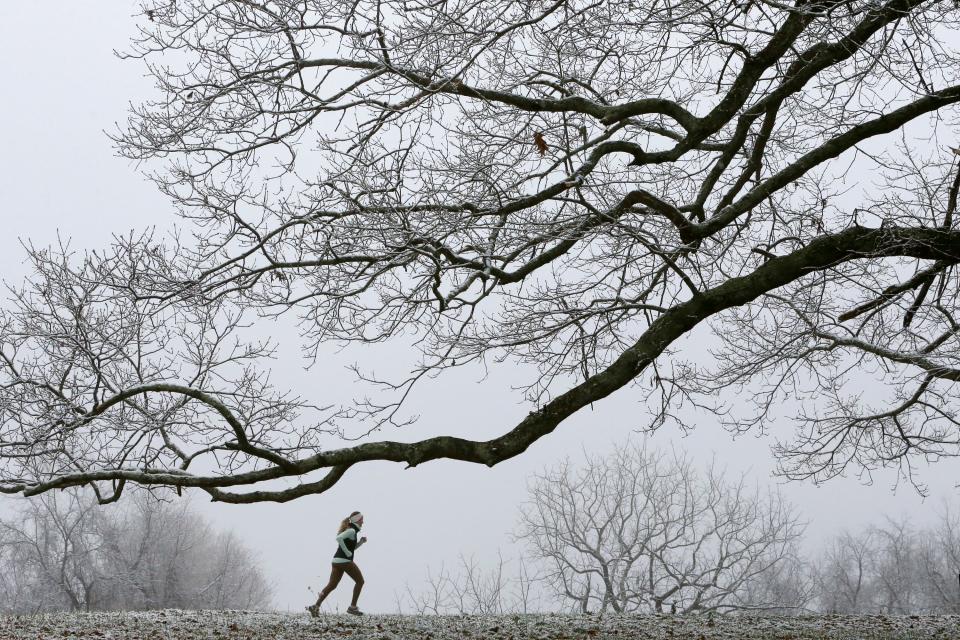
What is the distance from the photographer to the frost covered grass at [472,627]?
9.71m

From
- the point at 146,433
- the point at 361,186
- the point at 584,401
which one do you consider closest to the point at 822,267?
the point at 584,401

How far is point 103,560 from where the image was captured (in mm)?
28484

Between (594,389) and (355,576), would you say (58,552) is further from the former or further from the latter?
(594,389)

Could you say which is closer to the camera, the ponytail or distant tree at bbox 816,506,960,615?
the ponytail

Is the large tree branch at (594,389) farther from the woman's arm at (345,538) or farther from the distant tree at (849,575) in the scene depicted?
the distant tree at (849,575)

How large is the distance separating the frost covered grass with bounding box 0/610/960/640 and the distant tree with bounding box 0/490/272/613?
15.5 metres

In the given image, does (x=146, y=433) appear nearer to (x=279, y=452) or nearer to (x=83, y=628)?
(x=279, y=452)

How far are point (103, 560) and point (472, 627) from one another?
867 inches

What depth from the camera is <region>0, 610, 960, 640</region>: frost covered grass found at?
971cm

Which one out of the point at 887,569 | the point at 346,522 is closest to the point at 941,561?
the point at 887,569

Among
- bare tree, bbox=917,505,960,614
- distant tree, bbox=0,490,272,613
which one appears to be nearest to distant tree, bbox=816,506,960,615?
bare tree, bbox=917,505,960,614

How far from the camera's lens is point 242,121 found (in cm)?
861

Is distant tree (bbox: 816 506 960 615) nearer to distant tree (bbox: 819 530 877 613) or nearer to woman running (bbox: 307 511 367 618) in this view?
distant tree (bbox: 819 530 877 613)

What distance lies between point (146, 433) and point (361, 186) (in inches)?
122
